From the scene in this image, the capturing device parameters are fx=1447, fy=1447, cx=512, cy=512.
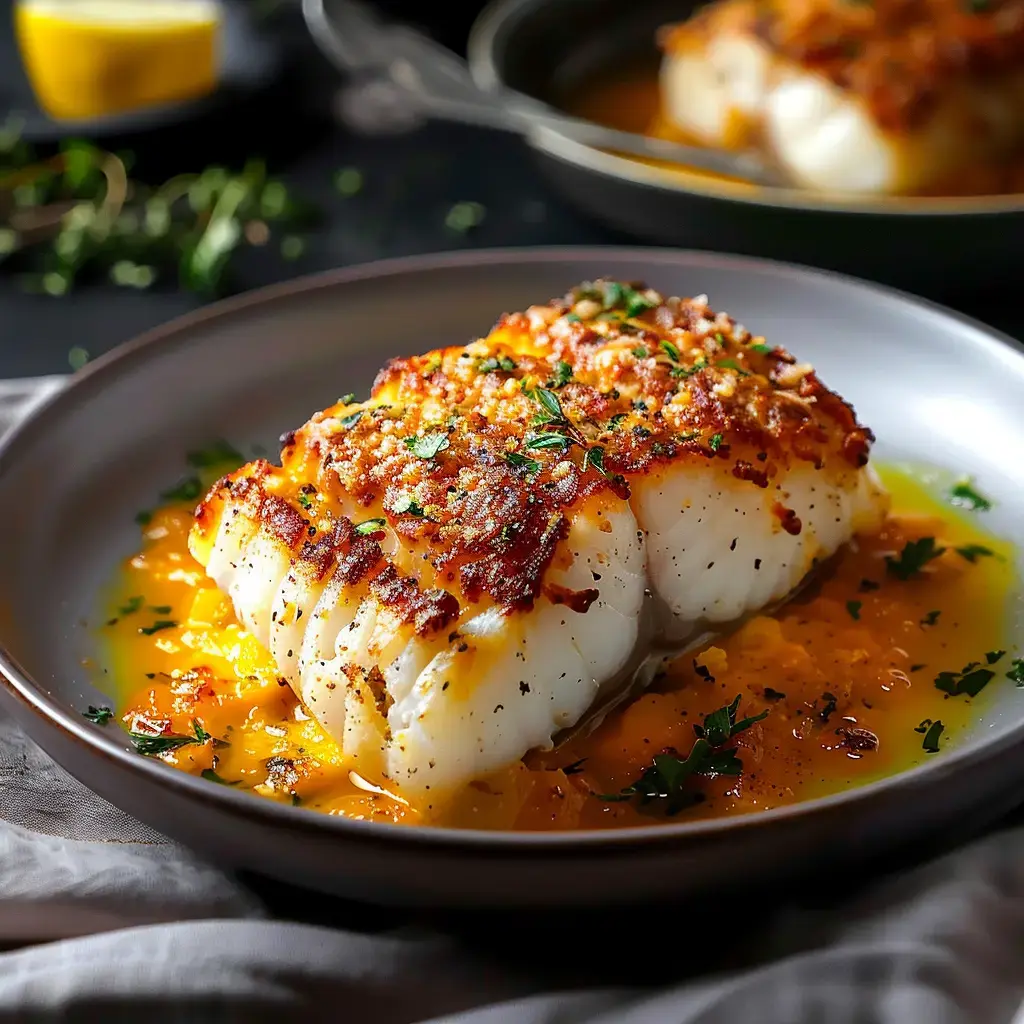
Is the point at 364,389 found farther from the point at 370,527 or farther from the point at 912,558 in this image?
the point at 912,558

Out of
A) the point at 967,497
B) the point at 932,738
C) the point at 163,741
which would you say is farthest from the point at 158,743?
the point at 967,497

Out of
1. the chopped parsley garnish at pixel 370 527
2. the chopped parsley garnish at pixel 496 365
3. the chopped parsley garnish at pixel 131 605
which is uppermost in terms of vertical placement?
the chopped parsley garnish at pixel 496 365

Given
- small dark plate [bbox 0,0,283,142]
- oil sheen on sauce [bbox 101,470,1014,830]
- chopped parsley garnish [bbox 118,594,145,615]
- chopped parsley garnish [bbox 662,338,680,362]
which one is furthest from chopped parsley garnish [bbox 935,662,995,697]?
small dark plate [bbox 0,0,283,142]

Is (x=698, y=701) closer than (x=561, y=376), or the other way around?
(x=698, y=701)

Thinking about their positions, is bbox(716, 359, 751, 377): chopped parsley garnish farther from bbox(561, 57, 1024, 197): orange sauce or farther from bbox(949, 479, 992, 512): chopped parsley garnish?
bbox(561, 57, 1024, 197): orange sauce

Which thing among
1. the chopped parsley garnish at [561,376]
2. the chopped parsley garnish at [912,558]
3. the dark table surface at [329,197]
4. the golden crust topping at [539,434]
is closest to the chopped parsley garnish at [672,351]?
the golden crust topping at [539,434]

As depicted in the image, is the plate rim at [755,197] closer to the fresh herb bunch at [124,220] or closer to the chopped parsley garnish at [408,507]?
the fresh herb bunch at [124,220]
